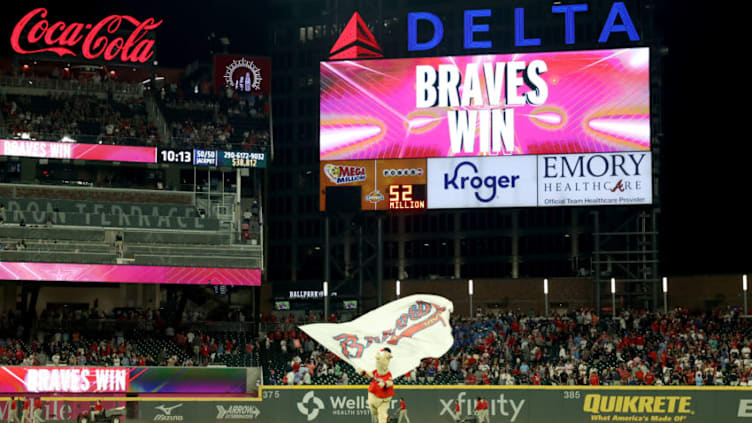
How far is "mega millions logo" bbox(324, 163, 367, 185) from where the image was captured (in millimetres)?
44875

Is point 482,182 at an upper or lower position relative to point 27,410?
upper

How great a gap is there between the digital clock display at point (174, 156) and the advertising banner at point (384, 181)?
6.92 meters

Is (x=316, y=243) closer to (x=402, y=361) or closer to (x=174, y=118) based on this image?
(x=174, y=118)

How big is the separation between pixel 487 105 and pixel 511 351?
997cm

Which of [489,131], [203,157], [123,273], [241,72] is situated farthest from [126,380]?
[241,72]

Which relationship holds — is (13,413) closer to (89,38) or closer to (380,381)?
(380,381)

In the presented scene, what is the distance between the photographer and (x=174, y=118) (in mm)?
52906

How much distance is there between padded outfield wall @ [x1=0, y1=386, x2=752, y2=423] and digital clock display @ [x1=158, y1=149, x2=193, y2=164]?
14.0 m

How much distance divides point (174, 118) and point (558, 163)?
19512mm

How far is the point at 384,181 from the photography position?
44.7m

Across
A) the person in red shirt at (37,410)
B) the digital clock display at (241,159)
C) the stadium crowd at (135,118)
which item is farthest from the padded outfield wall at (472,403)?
the stadium crowd at (135,118)

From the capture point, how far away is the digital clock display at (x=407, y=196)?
44.4 meters

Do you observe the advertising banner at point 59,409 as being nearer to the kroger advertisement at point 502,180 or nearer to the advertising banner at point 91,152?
the kroger advertisement at point 502,180

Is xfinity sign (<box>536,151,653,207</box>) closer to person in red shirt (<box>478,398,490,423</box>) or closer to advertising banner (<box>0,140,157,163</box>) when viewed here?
person in red shirt (<box>478,398,490,423</box>)
